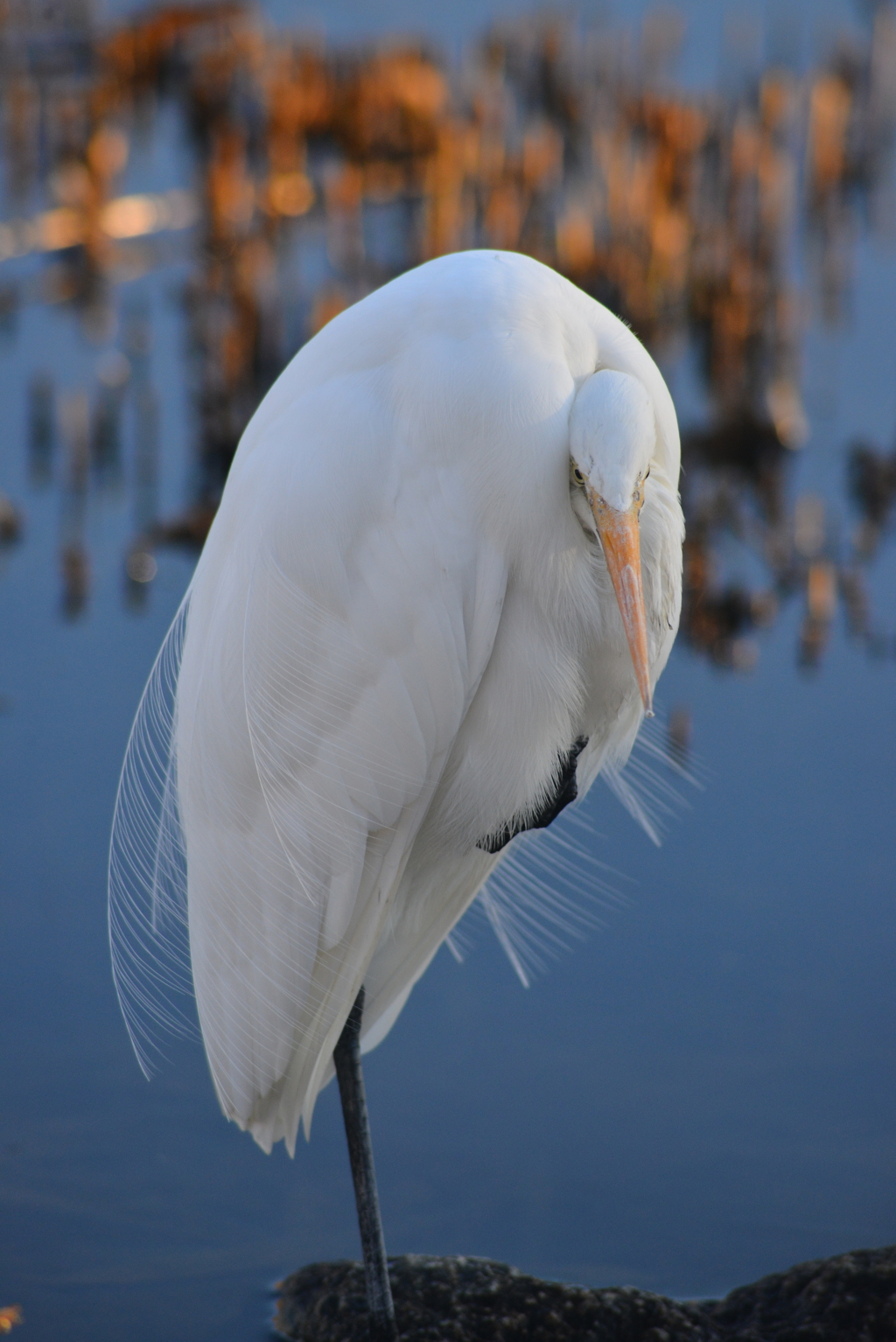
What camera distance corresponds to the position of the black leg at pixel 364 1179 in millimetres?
1862

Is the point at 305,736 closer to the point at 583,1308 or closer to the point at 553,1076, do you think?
the point at 583,1308

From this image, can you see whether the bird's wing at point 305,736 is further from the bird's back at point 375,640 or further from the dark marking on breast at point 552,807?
the dark marking on breast at point 552,807

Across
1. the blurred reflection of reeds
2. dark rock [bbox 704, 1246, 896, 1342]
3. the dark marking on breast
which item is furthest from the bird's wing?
the blurred reflection of reeds

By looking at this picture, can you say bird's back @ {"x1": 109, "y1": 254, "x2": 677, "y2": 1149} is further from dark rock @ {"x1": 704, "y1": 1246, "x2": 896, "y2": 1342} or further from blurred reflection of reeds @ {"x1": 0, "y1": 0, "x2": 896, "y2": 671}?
blurred reflection of reeds @ {"x1": 0, "y1": 0, "x2": 896, "y2": 671}

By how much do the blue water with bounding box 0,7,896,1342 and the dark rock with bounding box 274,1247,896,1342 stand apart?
104 millimetres

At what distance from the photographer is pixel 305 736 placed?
168 cm

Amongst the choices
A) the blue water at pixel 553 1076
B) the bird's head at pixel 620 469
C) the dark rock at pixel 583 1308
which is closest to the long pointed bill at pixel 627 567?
the bird's head at pixel 620 469

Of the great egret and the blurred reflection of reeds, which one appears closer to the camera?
the great egret

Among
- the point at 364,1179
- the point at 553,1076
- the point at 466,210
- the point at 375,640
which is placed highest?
the point at 466,210

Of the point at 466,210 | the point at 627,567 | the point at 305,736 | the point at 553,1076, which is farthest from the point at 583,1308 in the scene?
the point at 466,210

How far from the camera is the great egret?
151 centimetres

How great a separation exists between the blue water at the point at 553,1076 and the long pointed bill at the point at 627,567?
1033mm

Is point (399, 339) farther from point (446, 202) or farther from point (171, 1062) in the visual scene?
point (446, 202)

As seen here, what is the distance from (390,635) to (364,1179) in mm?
736
